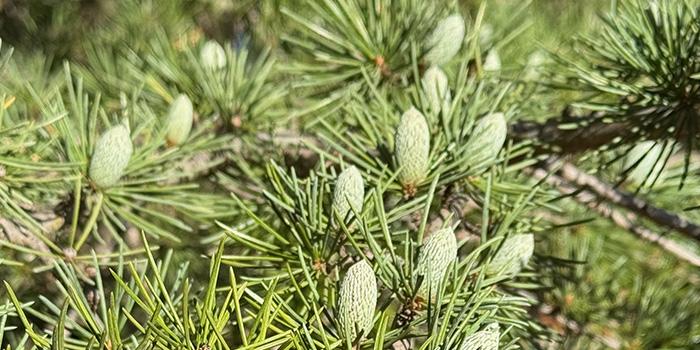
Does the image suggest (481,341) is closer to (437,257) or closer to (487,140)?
(437,257)

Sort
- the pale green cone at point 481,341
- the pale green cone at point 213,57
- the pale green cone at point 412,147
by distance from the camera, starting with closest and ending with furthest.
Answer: the pale green cone at point 481,341 < the pale green cone at point 412,147 < the pale green cone at point 213,57

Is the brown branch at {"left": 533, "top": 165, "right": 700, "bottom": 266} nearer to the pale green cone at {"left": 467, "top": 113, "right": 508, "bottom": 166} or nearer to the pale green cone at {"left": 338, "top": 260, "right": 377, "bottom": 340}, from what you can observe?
the pale green cone at {"left": 467, "top": 113, "right": 508, "bottom": 166}

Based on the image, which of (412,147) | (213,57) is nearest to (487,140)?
(412,147)

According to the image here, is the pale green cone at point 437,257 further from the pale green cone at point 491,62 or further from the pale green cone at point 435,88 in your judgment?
the pale green cone at point 491,62

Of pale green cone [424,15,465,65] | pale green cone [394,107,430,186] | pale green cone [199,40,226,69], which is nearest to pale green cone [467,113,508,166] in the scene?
pale green cone [394,107,430,186]

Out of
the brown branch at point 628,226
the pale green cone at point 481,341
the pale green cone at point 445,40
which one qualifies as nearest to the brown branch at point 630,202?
the brown branch at point 628,226

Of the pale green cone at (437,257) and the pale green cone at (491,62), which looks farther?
the pale green cone at (491,62)

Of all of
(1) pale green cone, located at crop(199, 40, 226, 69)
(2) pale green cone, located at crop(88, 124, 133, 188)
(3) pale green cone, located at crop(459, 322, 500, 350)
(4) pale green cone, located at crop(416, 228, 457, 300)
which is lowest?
(2) pale green cone, located at crop(88, 124, 133, 188)

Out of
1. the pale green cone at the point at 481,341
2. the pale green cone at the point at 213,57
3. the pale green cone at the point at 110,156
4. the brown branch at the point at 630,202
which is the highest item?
the brown branch at the point at 630,202
